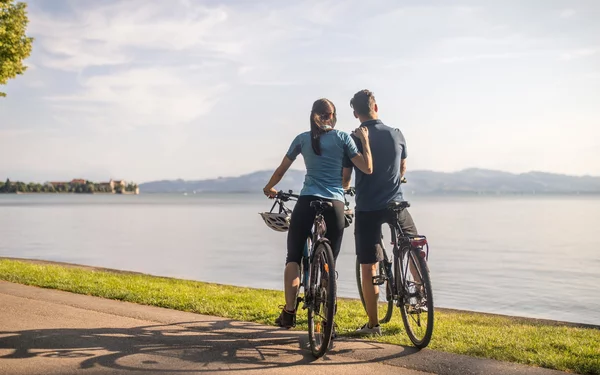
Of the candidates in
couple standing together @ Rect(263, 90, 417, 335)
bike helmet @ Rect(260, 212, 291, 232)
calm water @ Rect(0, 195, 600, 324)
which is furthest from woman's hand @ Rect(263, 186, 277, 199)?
calm water @ Rect(0, 195, 600, 324)

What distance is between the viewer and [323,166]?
21.2 ft

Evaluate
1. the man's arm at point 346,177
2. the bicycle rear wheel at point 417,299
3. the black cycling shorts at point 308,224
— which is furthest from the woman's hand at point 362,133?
the bicycle rear wheel at point 417,299

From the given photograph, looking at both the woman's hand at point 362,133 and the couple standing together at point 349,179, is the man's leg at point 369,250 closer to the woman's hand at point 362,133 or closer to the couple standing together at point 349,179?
the couple standing together at point 349,179

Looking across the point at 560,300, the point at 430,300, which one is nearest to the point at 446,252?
the point at 560,300

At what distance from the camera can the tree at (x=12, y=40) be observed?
1723 cm

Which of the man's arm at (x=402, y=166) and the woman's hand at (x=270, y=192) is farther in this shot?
the man's arm at (x=402, y=166)

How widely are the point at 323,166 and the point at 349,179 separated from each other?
0.53 meters

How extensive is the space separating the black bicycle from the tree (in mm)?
13484

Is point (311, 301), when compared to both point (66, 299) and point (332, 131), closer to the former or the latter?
point (332, 131)

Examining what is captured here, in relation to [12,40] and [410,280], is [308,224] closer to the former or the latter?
[410,280]

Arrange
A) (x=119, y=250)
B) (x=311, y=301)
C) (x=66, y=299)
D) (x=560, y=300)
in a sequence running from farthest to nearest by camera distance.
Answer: (x=119, y=250), (x=560, y=300), (x=66, y=299), (x=311, y=301)

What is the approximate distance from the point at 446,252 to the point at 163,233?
21201mm

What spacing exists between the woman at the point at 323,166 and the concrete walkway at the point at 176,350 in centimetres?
104

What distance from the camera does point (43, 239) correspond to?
36750mm
